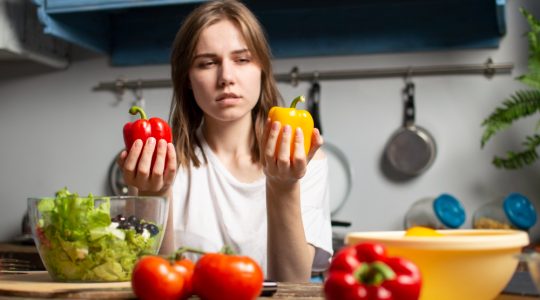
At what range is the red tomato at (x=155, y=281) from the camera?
2.68 ft

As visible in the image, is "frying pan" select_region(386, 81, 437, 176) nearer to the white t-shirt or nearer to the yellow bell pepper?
the white t-shirt

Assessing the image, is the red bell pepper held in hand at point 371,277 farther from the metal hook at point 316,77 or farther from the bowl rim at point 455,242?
the metal hook at point 316,77

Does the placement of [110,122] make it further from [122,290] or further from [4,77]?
[122,290]

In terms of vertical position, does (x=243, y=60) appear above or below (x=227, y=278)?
above

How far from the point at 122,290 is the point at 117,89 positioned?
1.91 meters

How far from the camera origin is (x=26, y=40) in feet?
8.78

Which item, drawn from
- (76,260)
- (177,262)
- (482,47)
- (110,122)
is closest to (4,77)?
(110,122)

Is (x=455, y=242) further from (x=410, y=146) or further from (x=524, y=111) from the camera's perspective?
(x=410, y=146)

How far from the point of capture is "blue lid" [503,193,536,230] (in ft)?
7.06

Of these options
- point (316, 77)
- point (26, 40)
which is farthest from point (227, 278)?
point (26, 40)

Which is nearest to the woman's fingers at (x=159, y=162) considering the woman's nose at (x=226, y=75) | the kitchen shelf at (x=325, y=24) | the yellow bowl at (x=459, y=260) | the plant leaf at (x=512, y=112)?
the woman's nose at (x=226, y=75)

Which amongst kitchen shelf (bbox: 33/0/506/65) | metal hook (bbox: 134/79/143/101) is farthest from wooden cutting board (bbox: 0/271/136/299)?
metal hook (bbox: 134/79/143/101)

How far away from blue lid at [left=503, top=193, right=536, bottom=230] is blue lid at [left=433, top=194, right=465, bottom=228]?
0.14m

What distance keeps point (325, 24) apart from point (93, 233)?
1703mm
